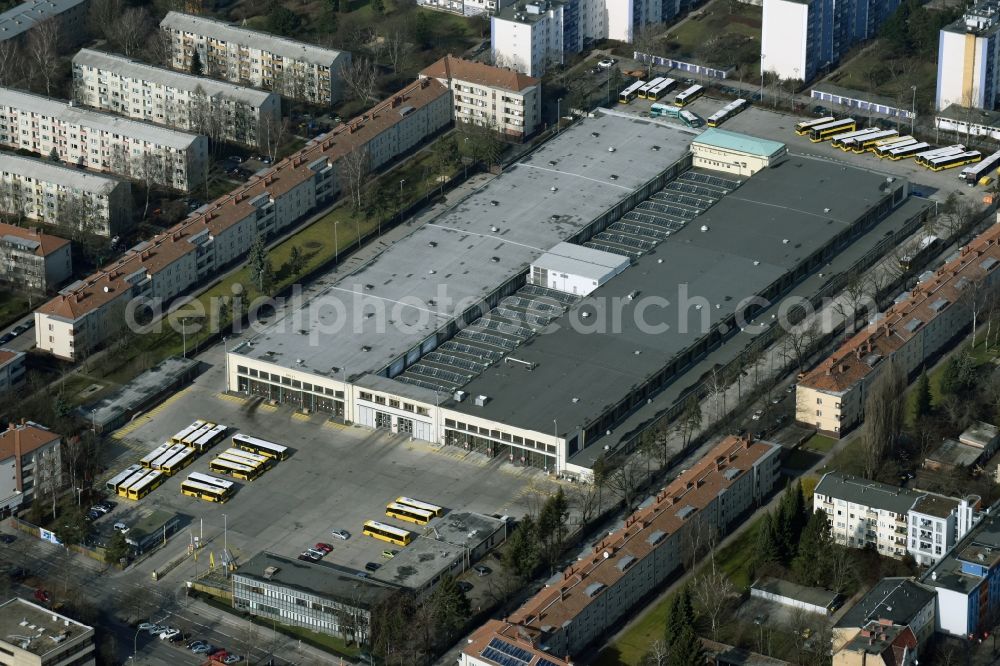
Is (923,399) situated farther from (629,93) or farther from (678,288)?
(629,93)

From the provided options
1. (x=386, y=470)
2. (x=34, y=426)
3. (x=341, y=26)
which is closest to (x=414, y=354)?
(x=386, y=470)

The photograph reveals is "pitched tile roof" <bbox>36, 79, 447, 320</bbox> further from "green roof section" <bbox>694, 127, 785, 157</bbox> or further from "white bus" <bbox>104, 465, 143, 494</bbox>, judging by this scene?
"green roof section" <bbox>694, 127, 785, 157</bbox>

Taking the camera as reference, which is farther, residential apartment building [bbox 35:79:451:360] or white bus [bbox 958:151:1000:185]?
white bus [bbox 958:151:1000:185]

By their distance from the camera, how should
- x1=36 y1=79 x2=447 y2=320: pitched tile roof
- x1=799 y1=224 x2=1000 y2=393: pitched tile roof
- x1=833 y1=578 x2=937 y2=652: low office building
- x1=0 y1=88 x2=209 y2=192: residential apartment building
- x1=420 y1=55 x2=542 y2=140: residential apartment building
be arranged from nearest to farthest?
x1=833 y1=578 x2=937 y2=652: low office building
x1=799 y1=224 x2=1000 y2=393: pitched tile roof
x1=36 y1=79 x2=447 y2=320: pitched tile roof
x1=0 y1=88 x2=209 y2=192: residential apartment building
x1=420 y1=55 x2=542 y2=140: residential apartment building

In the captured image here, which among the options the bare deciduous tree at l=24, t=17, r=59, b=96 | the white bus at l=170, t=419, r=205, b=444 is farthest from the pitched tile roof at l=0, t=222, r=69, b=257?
the bare deciduous tree at l=24, t=17, r=59, b=96

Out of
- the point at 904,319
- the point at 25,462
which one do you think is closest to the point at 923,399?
the point at 904,319

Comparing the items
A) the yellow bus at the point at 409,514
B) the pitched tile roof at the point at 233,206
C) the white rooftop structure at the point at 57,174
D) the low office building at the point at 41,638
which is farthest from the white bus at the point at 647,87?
the low office building at the point at 41,638

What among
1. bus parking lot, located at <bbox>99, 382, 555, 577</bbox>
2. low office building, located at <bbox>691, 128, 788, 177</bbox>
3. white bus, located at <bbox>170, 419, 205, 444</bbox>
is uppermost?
low office building, located at <bbox>691, 128, 788, 177</bbox>
